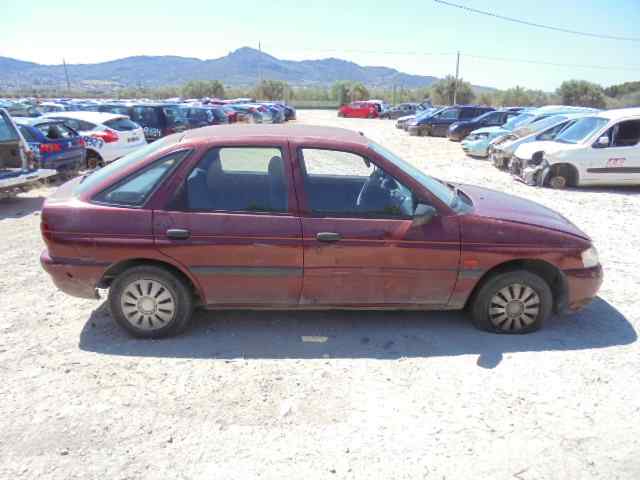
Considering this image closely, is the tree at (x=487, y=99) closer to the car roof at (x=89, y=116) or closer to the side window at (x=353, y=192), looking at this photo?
the car roof at (x=89, y=116)

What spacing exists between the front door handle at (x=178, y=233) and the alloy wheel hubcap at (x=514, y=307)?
2.53 meters

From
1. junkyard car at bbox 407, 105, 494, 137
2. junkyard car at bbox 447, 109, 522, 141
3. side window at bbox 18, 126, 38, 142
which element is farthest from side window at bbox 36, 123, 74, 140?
junkyard car at bbox 407, 105, 494, 137

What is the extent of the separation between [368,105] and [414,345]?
41.6 m

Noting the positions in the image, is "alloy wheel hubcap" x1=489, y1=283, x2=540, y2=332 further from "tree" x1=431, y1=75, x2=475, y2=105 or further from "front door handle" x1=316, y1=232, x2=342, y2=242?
"tree" x1=431, y1=75, x2=475, y2=105

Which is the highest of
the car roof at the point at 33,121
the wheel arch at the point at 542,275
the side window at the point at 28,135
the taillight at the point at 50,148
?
the car roof at the point at 33,121

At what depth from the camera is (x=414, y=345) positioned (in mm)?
3781

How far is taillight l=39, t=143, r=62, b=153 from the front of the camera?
973cm

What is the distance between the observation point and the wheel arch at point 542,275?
3.83 metres

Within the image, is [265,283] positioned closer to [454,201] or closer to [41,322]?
[454,201]

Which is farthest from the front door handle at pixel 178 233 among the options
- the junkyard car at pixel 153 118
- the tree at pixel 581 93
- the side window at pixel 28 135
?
the tree at pixel 581 93

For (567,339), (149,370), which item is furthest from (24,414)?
(567,339)

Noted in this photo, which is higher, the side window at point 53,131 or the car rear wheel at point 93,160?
the side window at point 53,131

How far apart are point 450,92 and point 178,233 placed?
61.4 metres

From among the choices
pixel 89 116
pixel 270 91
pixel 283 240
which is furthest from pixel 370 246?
pixel 270 91
